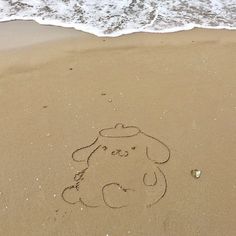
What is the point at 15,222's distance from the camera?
Answer: 2.78 metres

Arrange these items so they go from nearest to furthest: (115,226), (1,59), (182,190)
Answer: (115,226) < (182,190) < (1,59)

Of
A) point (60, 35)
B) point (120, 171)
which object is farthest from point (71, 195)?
point (60, 35)

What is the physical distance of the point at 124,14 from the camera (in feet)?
19.4

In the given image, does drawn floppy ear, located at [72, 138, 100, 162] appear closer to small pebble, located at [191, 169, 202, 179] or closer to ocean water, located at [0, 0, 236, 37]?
small pebble, located at [191, 169, 202, 179]

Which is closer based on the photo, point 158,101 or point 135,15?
point 158,101

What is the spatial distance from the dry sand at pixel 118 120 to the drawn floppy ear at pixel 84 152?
0.17ft

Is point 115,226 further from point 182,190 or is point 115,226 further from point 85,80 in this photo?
point 85,80

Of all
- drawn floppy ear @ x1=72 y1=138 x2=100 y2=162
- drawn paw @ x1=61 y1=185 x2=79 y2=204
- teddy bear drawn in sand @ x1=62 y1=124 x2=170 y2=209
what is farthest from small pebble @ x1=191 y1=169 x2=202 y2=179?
drawn paw @ x1=61 y1=185 x2=79 y2=204

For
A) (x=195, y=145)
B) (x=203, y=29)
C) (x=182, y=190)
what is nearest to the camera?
(x=182, y=190)

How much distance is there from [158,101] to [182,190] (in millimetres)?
1121

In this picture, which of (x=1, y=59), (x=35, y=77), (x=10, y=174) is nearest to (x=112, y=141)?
(x=10, y=174)

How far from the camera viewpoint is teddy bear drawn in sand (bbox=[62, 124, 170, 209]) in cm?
296

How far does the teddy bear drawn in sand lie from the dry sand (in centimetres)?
4

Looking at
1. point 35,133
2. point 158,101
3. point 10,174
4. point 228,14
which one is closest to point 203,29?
point 228,14
